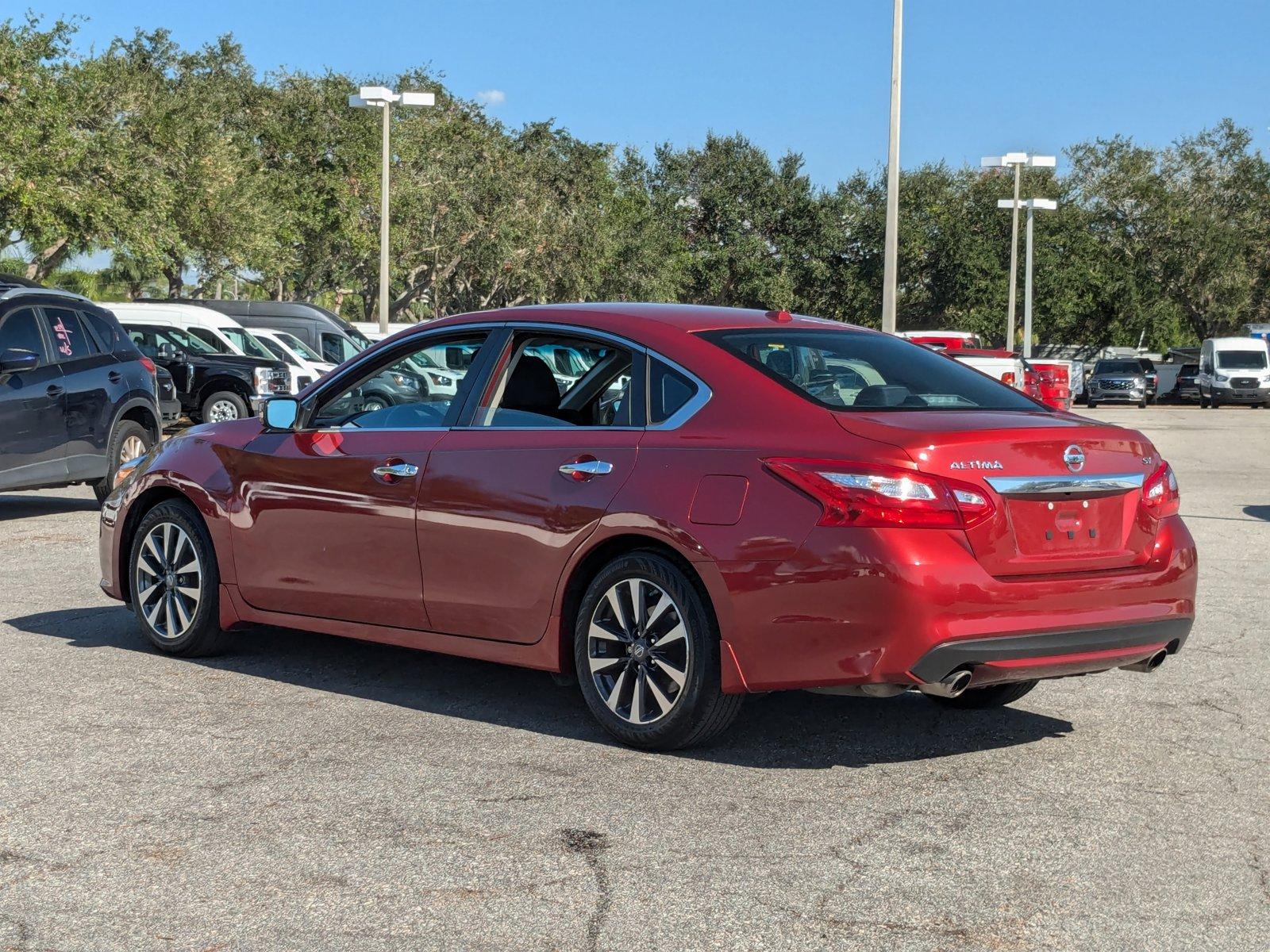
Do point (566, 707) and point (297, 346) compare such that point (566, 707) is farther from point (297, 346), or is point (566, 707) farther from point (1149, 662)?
point (297, 346)

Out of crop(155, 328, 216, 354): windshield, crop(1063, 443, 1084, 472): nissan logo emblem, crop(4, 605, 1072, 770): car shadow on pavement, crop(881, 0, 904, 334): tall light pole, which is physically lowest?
crop(4, 605, 1072, 770): car shadow on pavement

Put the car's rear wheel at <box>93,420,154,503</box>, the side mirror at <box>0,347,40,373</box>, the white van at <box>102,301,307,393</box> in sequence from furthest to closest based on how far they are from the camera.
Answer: the white van at <box>102,301,307,393</box> → the car's rear wheel at <box>93,420,154,503</box> → the side mirror at <box>0,347,40,373</box>

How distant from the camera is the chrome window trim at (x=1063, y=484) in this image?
5.21 meters

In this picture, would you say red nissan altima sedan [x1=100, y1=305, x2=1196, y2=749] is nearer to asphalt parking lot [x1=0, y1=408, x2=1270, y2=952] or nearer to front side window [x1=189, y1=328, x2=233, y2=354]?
asphalt parking lot [x1=0, y1=408, x2=1270, y2=952]

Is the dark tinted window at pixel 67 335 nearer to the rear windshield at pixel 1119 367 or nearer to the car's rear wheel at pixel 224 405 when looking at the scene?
the car's rear wheel at pixel 224 405

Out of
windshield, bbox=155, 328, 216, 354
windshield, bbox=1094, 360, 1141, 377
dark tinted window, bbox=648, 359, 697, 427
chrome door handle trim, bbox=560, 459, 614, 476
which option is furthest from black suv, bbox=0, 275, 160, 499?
windshield, bbox=1094, 360, 1141, 377

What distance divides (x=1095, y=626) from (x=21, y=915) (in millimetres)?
3356

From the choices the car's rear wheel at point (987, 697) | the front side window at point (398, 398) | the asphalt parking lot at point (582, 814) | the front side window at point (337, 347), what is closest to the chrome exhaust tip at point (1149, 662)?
the asphalt parking lot at point (582, 814)

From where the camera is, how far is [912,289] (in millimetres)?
73125

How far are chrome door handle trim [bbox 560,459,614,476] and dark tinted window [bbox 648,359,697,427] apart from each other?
0.73ft

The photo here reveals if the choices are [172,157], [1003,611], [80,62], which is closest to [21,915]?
[1003,611]

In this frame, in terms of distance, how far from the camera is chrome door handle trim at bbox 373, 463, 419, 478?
249 inches

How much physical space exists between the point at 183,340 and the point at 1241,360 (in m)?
38.9

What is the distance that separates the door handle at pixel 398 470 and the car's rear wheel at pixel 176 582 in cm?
118
